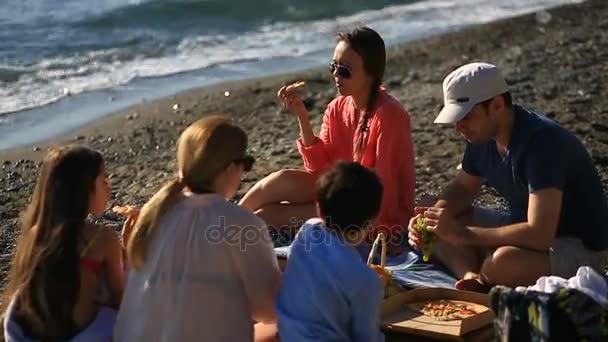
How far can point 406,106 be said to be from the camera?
9.91m

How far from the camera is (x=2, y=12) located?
16.5 m

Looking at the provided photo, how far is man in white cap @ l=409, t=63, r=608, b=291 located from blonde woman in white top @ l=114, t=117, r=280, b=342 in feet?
3.75

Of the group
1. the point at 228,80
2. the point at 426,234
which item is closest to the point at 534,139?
the point at 426,234

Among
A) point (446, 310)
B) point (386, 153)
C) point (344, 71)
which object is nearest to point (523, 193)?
point (446, 310)

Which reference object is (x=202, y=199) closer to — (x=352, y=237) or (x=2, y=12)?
(x=352, y=237)

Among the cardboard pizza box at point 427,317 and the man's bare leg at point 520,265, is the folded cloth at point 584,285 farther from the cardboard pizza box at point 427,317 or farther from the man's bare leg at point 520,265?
the man's bare leg at point 520,265

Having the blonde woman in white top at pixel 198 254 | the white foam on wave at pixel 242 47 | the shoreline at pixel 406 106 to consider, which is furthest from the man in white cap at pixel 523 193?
the white foam on wave at pixel 242 47

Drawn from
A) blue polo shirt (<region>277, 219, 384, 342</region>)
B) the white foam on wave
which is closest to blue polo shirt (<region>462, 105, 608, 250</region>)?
blue polo shirt (<region>277, 219, 384, 342</region>)

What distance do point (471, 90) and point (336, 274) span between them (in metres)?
1.31

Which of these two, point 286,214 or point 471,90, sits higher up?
point 471,90

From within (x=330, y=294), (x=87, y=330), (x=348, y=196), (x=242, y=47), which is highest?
(x=348, y=196)

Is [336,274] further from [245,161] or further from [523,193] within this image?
[523,193]

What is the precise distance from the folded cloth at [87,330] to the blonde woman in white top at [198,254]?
0.06 m

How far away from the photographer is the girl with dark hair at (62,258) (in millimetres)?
4219
